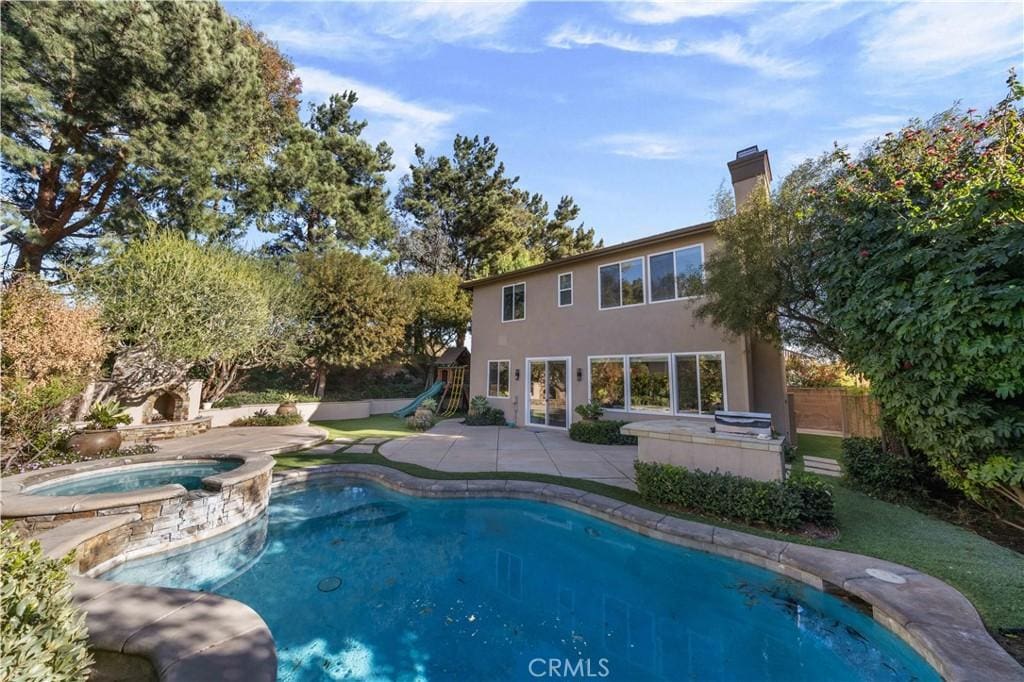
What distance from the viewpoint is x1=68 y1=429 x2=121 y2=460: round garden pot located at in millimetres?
8195

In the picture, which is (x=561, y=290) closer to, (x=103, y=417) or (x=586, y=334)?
(x=586, y=334)

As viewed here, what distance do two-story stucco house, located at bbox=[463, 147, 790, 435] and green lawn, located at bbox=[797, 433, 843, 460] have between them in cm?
84

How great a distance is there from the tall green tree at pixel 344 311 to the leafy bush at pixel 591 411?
9837 millimetres

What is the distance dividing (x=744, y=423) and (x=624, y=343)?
18.9 feet

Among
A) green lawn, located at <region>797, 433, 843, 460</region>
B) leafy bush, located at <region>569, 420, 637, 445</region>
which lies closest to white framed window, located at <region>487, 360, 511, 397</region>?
leafy bush, located at <region>569, 420, 637, 445</region>

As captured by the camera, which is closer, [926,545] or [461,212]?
[926,545]

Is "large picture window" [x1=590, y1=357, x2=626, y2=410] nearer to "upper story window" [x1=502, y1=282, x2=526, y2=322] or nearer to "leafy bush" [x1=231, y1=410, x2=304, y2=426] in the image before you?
"upper story window" [x1=502, y1=282, x2=526, y2=322]

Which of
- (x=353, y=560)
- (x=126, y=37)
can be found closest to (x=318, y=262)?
(x=126, y=37)

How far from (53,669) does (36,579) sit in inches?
18.7

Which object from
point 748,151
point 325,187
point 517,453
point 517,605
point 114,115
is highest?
point 325,187

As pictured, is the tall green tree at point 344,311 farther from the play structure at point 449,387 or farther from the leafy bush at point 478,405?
the leafy bush at point 478,405

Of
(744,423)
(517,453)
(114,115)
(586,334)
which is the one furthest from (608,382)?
(114,115)

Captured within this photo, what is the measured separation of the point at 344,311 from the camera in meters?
16.8

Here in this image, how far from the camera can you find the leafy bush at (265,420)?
13981mm
